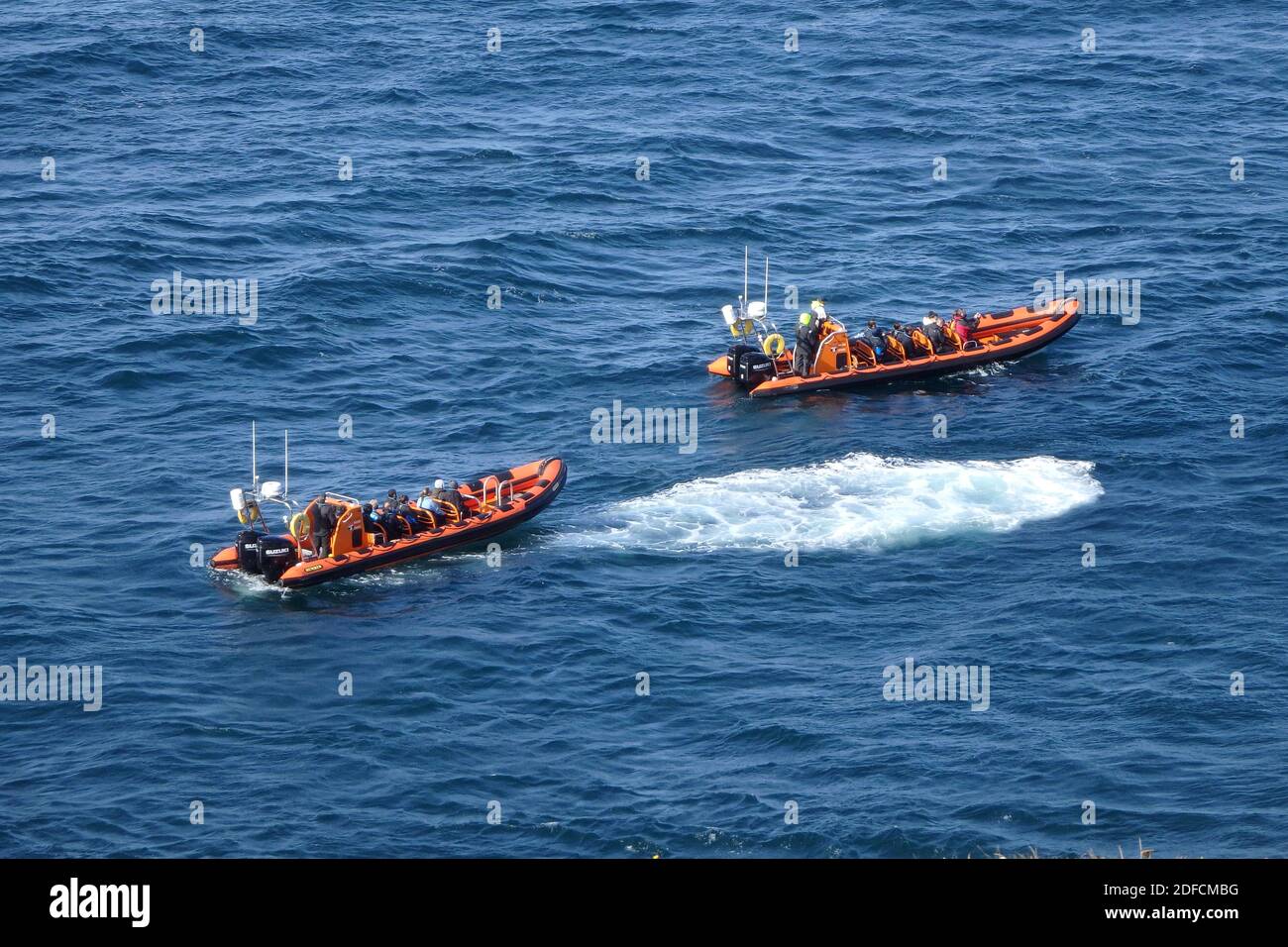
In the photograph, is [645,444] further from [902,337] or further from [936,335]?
[936,335]

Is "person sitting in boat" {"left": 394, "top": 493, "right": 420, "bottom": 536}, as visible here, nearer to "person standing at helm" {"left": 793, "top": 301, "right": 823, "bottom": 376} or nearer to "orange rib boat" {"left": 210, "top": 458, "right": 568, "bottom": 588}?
"orange rib boat" {"left": 210, "top": 458, "right": 568, "bottom": 588}

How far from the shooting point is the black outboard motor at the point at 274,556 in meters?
46.5

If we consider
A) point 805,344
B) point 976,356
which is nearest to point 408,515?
point 805,344

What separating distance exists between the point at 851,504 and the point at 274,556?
1660 cm

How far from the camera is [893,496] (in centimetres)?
5209

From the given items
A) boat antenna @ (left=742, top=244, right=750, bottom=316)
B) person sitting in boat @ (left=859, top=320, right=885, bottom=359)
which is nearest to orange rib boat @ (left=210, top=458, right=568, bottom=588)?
boat antenna @ (left=742, top=244, right=750, bottom=316)

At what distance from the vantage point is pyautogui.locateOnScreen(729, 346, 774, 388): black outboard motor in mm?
59062

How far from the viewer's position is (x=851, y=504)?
→ 169 ft

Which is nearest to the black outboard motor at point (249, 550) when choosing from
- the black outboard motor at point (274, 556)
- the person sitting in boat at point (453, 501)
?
the black outboard motor at point (274, 556)

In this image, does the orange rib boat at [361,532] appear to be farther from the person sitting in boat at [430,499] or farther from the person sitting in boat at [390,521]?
the person sitting in boat at [430,499]

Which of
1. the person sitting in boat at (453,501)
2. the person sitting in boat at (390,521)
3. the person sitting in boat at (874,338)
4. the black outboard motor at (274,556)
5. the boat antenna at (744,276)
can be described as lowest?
the black outboard motor at (274,556)

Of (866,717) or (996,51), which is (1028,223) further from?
(866,717)

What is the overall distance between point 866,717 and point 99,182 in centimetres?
4853
